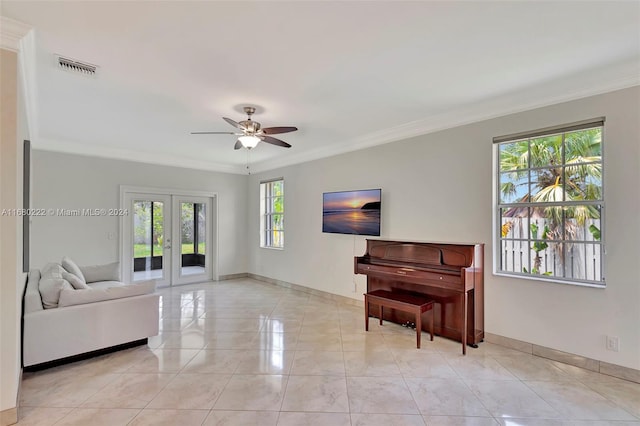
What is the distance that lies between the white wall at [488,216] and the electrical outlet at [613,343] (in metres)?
0.03

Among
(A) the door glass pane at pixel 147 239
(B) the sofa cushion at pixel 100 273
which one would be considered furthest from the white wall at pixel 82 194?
(B) the sofa cushion at pixel 100 273

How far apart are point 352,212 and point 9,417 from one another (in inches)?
165

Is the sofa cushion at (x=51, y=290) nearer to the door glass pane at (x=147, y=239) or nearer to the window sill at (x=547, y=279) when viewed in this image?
the door glass pane at (x=147, y=239)

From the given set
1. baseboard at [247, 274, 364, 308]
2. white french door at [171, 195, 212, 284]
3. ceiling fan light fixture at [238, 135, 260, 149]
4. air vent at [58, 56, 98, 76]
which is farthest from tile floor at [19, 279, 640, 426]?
white french door at [171, 195, 212, 284]

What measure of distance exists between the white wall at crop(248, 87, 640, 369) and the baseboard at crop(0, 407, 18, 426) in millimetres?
3963

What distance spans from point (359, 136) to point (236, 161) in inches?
125

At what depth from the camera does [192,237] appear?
23.0 feet

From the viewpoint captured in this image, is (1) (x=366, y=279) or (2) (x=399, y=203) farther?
(1) (x=366, y=279)

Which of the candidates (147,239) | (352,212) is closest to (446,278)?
(352,212)

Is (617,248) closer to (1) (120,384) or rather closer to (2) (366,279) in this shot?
(2) (366,279)

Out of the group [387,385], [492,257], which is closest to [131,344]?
[387,385]

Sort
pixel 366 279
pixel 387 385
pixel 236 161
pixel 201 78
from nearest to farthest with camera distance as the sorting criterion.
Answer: pixel 387 385, pixel 201 78, pixel 366 279, pixel 236 161

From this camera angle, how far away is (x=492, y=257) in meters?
3.56

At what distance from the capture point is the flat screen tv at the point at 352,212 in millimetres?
4785
